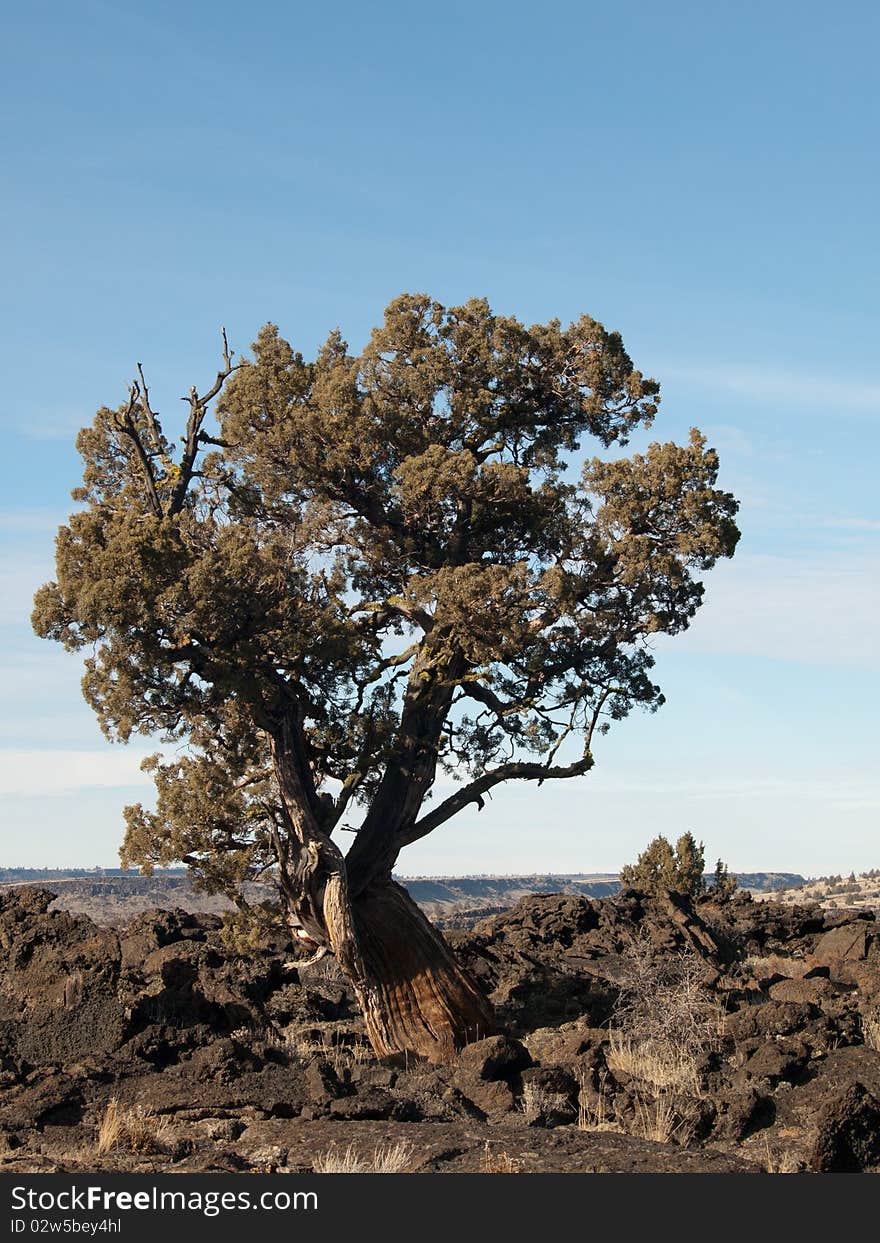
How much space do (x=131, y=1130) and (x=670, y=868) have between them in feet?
94.4

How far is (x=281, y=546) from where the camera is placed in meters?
20.2

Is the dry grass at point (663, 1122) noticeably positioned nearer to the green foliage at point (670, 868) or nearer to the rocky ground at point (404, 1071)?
the rocky ground at point (404, 1071)

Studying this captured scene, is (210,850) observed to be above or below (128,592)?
below

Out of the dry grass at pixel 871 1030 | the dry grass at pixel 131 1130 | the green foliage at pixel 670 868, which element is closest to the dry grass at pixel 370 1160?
the dry grass at pixel 131 1130

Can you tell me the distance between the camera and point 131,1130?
531 inches

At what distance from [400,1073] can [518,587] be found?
7019 mm

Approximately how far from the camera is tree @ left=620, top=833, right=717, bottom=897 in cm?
3959

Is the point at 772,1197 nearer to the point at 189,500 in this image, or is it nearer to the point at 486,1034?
the point at 486,1034

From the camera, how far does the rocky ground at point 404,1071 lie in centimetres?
1298

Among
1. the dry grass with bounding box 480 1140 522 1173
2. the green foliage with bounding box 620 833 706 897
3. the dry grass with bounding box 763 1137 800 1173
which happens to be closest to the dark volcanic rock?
the dry grass with bounding box 763 1137 800 1173

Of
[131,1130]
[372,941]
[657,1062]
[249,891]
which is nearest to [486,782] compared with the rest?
[372,941]

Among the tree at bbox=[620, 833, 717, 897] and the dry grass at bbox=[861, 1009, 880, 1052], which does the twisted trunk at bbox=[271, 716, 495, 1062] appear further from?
the tree at bbox=[620, 833, 717, 897]

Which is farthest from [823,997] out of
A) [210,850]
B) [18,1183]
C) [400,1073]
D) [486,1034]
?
[18,1183]

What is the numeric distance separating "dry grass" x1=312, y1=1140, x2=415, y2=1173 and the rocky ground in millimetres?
32
